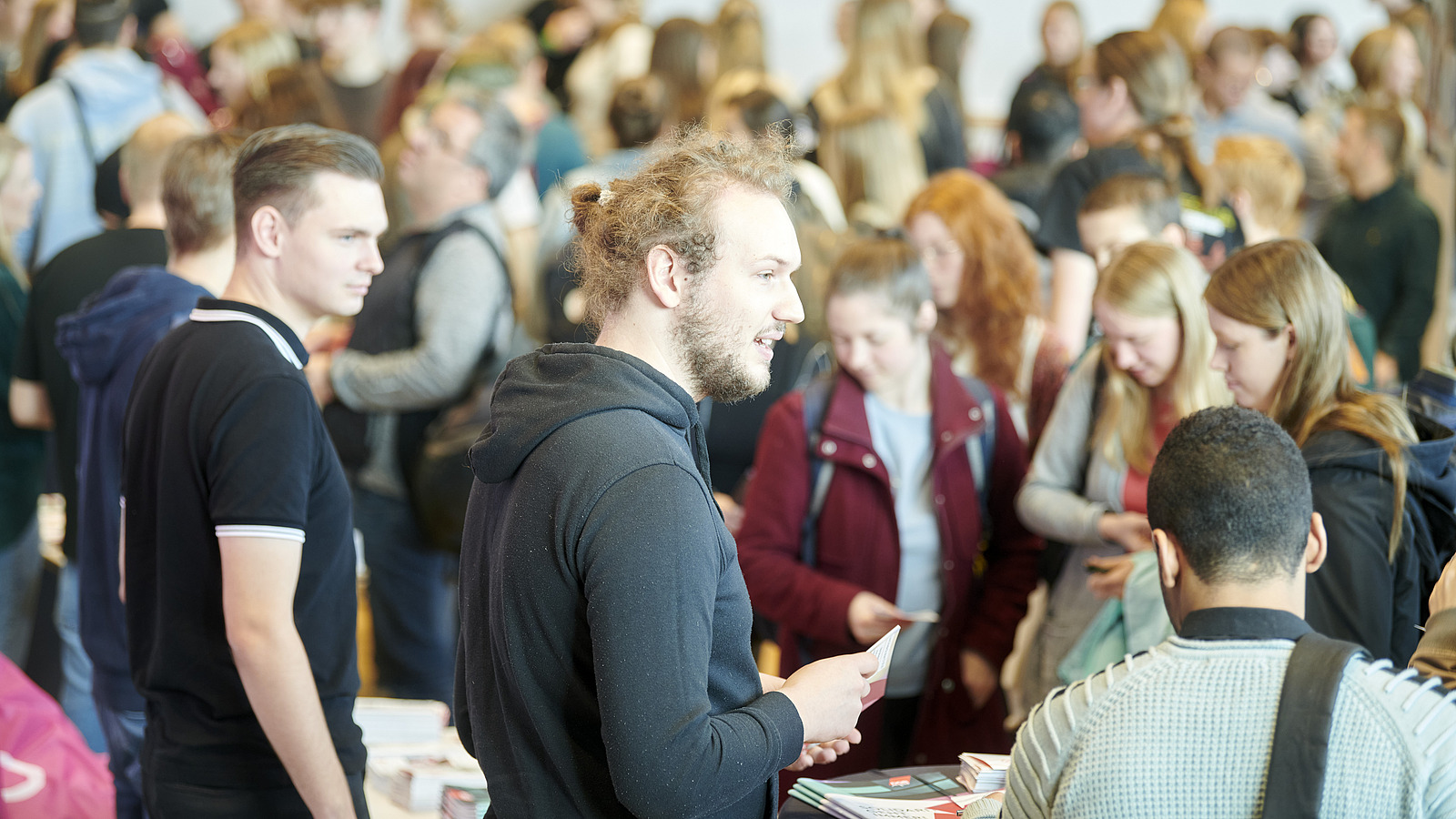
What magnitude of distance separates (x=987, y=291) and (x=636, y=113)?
162 cm

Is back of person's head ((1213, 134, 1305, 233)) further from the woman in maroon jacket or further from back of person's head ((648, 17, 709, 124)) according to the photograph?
back of person's head ((648, 17, 709, 124))

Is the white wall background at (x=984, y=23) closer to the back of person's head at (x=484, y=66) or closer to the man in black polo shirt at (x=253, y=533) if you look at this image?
the back of person's head at (x=484, y=66)

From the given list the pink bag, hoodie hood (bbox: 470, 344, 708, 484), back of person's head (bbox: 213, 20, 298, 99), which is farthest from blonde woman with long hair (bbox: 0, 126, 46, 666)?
hoodie hood (bbox: 470, 344, 708, 484)

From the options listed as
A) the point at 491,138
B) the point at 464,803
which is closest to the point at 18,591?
the point at 491,138

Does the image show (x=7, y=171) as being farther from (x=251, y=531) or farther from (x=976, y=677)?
(x=976, y=677)

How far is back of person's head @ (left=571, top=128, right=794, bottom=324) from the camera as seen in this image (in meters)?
1.44

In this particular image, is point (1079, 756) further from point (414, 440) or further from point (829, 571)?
point (414, 440)

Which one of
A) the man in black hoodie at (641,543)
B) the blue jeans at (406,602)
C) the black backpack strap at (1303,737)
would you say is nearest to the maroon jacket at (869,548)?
the man in black hoodie at (641,543)

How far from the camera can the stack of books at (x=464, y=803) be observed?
218 cm

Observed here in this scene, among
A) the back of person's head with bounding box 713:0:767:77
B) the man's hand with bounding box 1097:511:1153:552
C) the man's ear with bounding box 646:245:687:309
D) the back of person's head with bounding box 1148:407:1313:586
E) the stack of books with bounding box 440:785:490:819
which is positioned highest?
the back of person's head with bounding box 713:0:767:77

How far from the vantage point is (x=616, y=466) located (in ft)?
4.34

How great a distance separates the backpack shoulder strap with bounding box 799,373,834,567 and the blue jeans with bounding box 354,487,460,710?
1.44m

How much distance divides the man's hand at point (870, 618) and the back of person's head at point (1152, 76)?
212 cm

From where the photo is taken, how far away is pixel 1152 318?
8.10ft
